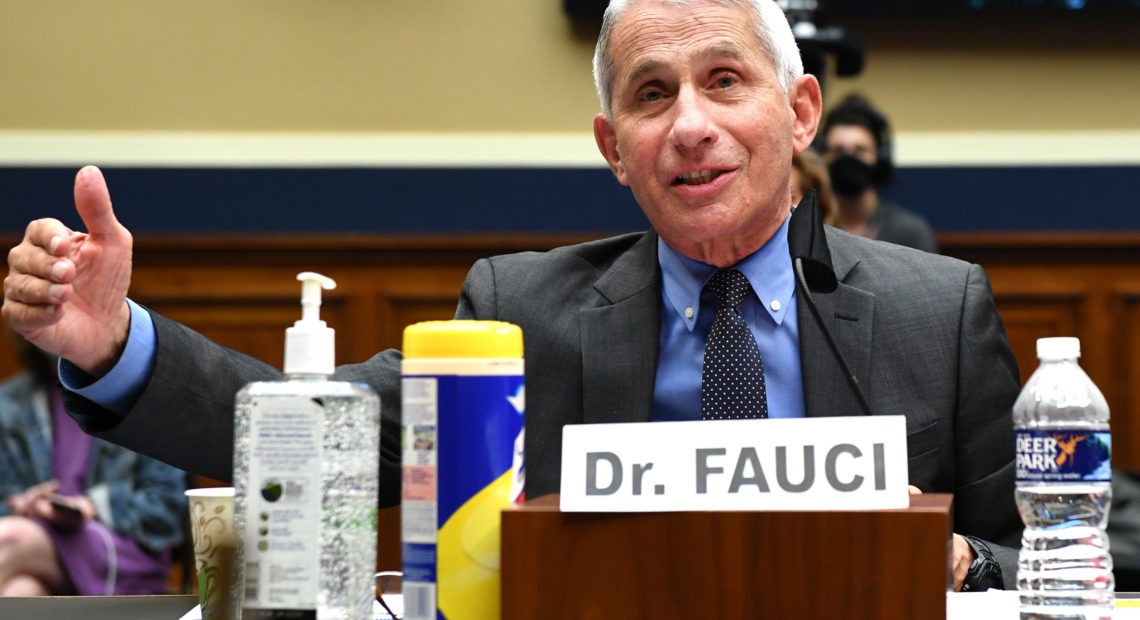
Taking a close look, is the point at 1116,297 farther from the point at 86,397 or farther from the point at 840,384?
the point at 86,397

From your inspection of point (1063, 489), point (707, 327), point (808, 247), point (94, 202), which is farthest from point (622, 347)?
point (94, 202)

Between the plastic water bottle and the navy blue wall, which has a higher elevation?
the navy blue wall

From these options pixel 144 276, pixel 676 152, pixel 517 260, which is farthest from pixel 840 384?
pixel 144 276

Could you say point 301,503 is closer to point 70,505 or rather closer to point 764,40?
point 764,40

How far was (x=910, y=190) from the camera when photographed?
462 cm

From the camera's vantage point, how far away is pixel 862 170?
4.03m

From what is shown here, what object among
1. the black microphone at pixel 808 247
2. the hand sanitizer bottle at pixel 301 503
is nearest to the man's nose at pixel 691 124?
the black microphone at pixel 808 247

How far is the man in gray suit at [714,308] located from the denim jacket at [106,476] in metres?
2.14

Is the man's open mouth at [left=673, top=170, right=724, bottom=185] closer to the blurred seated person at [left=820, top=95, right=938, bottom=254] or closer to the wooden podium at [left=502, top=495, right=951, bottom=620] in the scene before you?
the wooden podium at [left=502, top=495, right=951, bottom=620]

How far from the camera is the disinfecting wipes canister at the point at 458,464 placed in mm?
1006

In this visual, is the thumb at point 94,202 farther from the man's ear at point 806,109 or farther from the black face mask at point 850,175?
the black face mask at point 850,175

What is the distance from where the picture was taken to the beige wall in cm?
471

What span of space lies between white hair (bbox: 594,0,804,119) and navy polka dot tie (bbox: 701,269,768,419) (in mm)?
328

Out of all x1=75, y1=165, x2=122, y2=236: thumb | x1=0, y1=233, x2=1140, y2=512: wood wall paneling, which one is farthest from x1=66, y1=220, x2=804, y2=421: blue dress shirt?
x1=0, y1=233, x2=1140, y2=512: wood wall paneling
